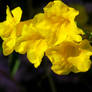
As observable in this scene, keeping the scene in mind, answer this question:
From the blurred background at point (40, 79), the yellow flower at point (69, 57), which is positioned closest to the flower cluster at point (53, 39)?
the yellow flower at point (69, 57)

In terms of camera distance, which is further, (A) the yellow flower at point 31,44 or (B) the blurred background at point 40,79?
(B) the blurred background at point 40,79

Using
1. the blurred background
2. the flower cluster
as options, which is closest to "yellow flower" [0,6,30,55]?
the flower cluster

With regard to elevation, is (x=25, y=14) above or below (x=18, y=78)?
above

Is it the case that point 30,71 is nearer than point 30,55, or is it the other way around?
point 30,55

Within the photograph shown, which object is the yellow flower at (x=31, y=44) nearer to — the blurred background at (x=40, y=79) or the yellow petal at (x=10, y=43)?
the yellow petal at (x=10, y=43)

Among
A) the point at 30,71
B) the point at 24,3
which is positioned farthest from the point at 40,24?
the point at 30,71

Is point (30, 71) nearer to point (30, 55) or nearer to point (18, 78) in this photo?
point (18, 78)

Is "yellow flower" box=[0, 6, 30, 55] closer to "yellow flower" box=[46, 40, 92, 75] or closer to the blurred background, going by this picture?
"yellow flower" box=[46, 40, 92, 75]

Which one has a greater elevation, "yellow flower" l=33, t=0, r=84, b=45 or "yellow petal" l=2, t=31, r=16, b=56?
"yellow flower" l=33, t=0, r=84, b=45
